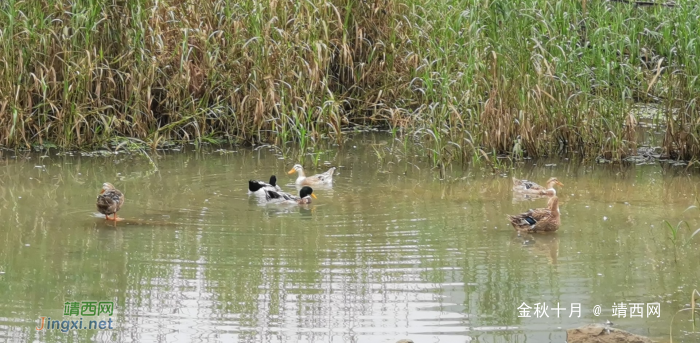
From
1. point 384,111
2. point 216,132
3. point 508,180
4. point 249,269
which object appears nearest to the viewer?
point 249,269

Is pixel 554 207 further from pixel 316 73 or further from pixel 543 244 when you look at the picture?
pixel 316 73

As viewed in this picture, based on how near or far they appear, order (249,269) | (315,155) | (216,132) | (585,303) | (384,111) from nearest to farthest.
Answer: (585,303)
(249,269)
(315,155)
(216,132)
(384,111)

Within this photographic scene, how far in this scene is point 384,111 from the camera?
14602 millimetres

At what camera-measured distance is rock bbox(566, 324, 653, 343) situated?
5.76 meters

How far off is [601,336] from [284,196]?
523cm

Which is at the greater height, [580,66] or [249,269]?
[580,66]

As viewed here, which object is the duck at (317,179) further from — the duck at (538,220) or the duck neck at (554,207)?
the duck neck at (554,207)

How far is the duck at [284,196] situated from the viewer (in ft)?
34.2

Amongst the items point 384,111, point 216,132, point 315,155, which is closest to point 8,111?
point 216,132

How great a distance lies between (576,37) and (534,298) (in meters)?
5.88

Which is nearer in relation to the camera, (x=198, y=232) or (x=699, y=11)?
(x=198, y=232)

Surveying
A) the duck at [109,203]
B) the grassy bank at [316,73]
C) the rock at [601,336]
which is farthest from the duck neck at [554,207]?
the duck at [109,203]

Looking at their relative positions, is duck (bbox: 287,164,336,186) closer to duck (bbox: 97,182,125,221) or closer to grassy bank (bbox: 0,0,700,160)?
grassy bank (bbox: 0,0,700,160)

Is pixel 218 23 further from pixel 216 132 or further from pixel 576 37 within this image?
pixel 576 37
